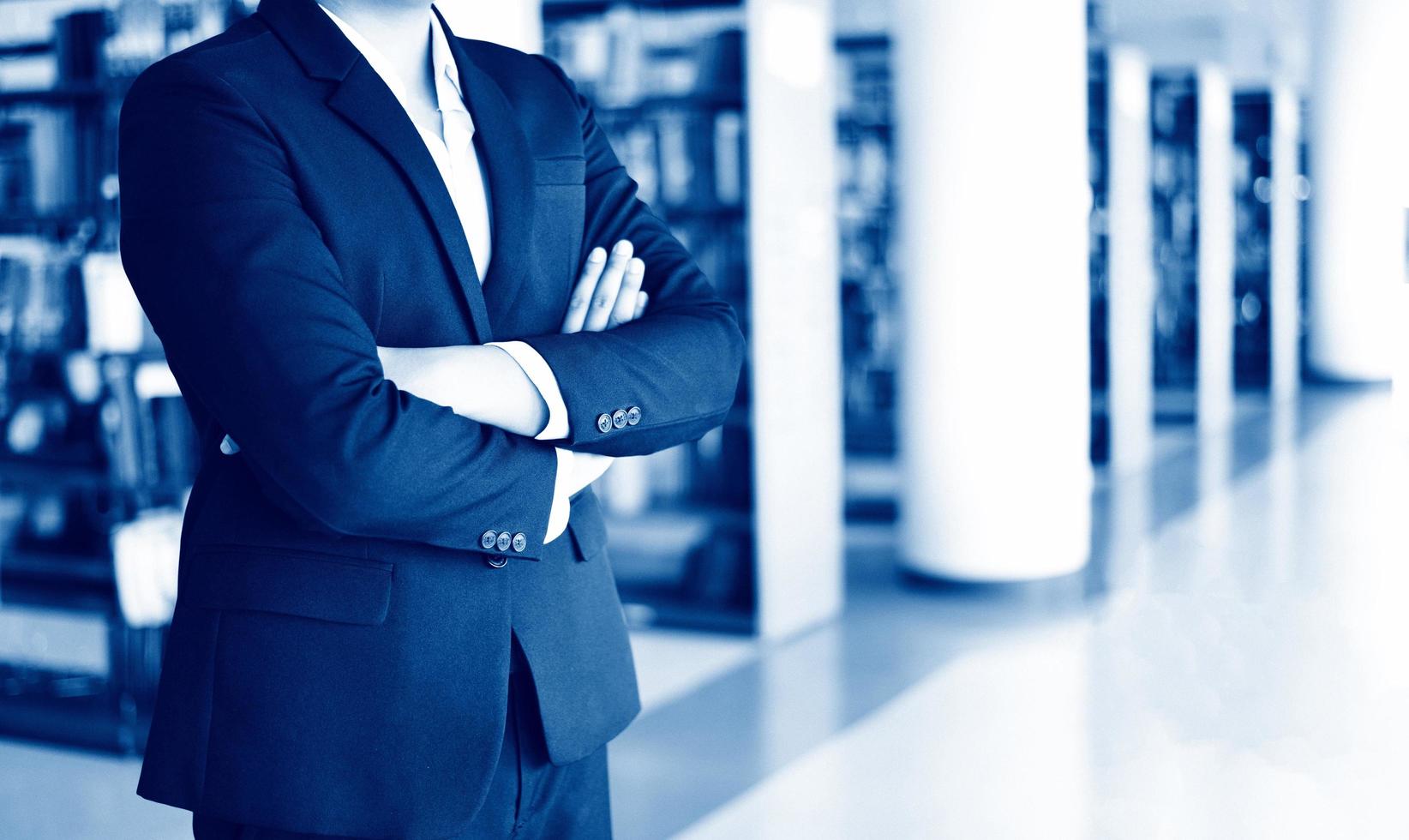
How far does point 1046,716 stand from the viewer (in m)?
3.95

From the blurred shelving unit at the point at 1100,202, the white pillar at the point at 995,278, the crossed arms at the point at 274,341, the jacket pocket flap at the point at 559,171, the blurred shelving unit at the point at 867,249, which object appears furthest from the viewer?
the blurred shelving unit at the point at 867,249

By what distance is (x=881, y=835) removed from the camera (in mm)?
3162

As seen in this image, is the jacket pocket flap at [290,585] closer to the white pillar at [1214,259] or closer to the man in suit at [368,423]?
the man in suit at [368,423]

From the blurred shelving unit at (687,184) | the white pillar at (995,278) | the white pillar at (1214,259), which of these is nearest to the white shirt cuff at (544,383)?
the blurred shelving unit at (687,184)

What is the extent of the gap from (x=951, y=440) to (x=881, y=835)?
2.51 metres

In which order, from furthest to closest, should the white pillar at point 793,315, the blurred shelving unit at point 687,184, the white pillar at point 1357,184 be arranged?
1. the white pillar at point 1357,184
2. the blurred shelving unit at point 687,184
3. the white pillar at point 793,315

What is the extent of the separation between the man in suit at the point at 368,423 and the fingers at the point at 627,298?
7 centimetres

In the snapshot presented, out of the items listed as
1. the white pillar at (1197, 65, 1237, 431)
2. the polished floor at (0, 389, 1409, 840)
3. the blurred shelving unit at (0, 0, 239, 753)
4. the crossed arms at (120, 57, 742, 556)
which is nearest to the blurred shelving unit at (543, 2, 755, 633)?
the polished floor at (0, 389, 1409, 840)

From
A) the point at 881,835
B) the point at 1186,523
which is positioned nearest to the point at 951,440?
the point at 1186,523

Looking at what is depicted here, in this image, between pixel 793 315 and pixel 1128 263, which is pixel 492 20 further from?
pixel 1128 263

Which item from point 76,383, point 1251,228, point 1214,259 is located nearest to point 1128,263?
point 1214,259

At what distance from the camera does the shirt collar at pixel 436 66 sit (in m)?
1.25

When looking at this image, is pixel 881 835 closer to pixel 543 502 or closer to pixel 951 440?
pixel 543 502

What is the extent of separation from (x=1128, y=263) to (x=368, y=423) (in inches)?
283
